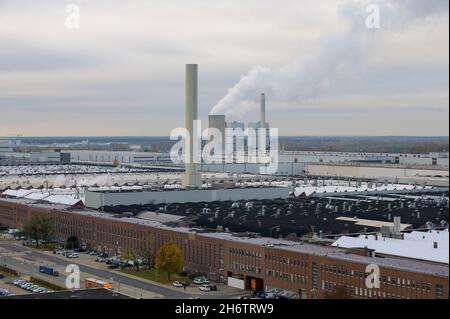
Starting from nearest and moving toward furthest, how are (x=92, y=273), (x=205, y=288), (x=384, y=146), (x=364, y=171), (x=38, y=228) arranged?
(x=205, y=288), (x=92, y=273), (x=38, y=228), (x=364, y=171), (x=384, y=146)

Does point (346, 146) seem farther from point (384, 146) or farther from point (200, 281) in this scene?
point (200, 281)

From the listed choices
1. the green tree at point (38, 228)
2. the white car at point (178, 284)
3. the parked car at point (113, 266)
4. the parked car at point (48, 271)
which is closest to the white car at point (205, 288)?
the white car at point (178, 284)

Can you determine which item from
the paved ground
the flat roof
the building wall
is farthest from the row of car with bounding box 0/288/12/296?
the building wall

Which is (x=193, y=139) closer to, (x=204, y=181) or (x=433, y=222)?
(x=204, y=181)

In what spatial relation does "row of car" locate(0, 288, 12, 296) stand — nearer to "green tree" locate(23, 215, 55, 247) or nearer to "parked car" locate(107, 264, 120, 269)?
"parked car" locate(107, 264, 120, 269)

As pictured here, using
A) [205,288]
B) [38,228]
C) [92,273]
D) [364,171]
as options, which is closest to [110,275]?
[92,273]
